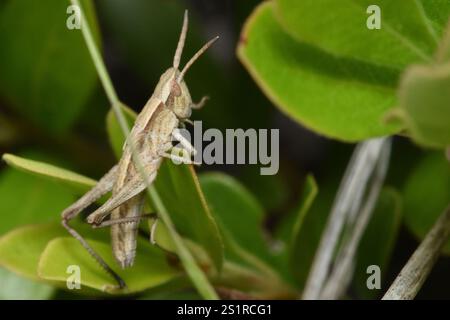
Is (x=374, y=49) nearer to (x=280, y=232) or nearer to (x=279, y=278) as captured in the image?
(x=279, y=278)

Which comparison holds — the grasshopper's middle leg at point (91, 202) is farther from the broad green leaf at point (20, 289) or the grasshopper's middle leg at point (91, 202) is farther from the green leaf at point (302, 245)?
the green leaf at point (302, 245)

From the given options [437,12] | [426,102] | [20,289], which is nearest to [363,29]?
[437,12]

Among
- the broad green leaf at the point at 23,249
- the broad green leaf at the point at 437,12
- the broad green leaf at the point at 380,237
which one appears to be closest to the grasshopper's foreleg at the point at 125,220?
the broad green leaf at the point at 23,249

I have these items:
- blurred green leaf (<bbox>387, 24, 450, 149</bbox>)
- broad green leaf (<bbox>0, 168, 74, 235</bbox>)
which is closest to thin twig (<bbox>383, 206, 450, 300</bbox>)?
blurred green leaf (<bbox>387, 24, 450, 149</bbox>)

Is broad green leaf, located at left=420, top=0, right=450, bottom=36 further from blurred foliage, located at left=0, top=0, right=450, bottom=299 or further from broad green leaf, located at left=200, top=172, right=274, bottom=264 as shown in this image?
broad green leaf, located at left=200, top=172, right=274, bottom=264

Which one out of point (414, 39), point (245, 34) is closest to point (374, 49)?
point (414, 39)

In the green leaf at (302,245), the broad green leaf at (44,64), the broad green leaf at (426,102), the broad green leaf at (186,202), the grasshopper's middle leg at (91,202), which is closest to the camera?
the broad green leaf at (426,102)
